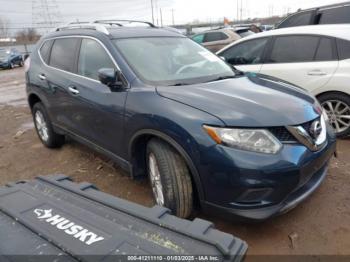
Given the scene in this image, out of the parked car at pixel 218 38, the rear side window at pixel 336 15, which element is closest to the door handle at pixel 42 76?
the rear side window at pixel 336 15

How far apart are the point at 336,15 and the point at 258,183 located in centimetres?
578

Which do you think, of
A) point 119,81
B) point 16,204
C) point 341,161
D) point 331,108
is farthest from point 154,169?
point 331,108

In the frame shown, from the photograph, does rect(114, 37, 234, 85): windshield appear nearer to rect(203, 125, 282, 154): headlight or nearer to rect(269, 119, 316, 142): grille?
rect(203, 125, 282, 154): headlight

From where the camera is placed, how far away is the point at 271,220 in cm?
285

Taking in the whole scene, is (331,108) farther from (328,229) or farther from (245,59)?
(328,229)

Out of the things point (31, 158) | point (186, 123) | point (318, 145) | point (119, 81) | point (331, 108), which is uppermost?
A: point (119, 81)

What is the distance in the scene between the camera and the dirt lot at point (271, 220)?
256 cm

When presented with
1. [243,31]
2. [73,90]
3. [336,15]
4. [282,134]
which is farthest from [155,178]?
[243,31]

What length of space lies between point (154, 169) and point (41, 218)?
1316 mm

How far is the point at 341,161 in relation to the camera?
12.8 feet

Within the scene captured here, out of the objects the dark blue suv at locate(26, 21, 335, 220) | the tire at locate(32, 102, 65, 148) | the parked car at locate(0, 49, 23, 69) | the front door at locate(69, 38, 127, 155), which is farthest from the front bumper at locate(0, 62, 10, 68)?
the front door at locate(69, 38, 127, 155)

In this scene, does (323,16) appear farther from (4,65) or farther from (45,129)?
(4,65)

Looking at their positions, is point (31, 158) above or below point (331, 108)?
below

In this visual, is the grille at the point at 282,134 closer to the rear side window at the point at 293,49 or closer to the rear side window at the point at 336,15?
the rear side window at the point at 293,49
